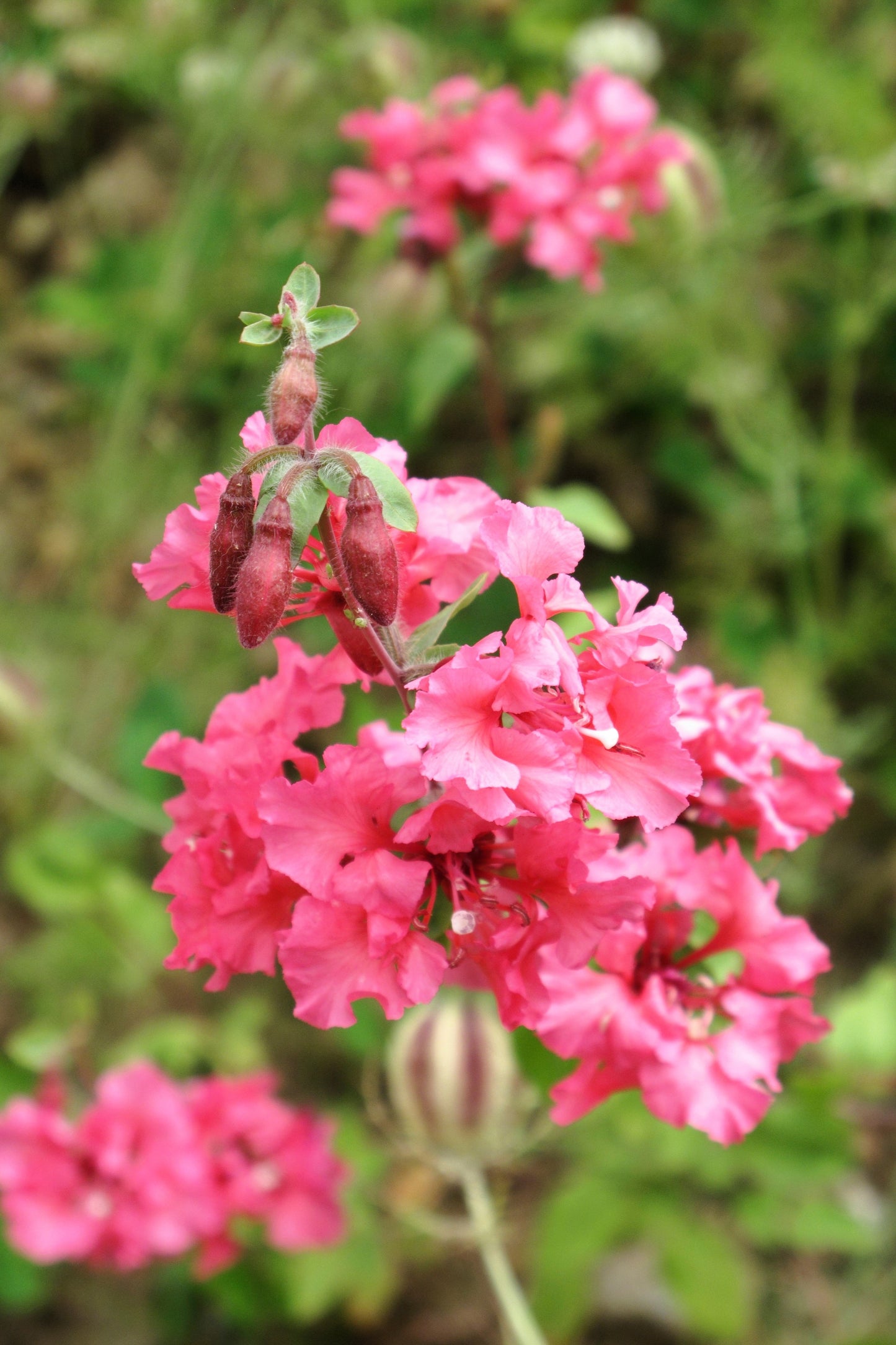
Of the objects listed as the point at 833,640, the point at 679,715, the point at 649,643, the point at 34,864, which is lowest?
the point at 34,864

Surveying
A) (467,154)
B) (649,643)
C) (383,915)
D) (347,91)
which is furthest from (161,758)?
(347,91)

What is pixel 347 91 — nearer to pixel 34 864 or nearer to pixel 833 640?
pixel 833 640

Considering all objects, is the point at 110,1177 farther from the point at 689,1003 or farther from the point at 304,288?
the point at 304,288

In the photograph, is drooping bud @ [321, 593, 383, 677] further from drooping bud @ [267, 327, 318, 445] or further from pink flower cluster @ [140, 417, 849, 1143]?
drooping bud @ [267, 327, 318, 445]

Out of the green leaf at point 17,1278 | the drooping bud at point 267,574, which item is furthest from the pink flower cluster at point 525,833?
the green leaf at point 17,1278

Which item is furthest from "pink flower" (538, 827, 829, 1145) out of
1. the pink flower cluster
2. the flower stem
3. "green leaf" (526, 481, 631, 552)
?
the flower stem
